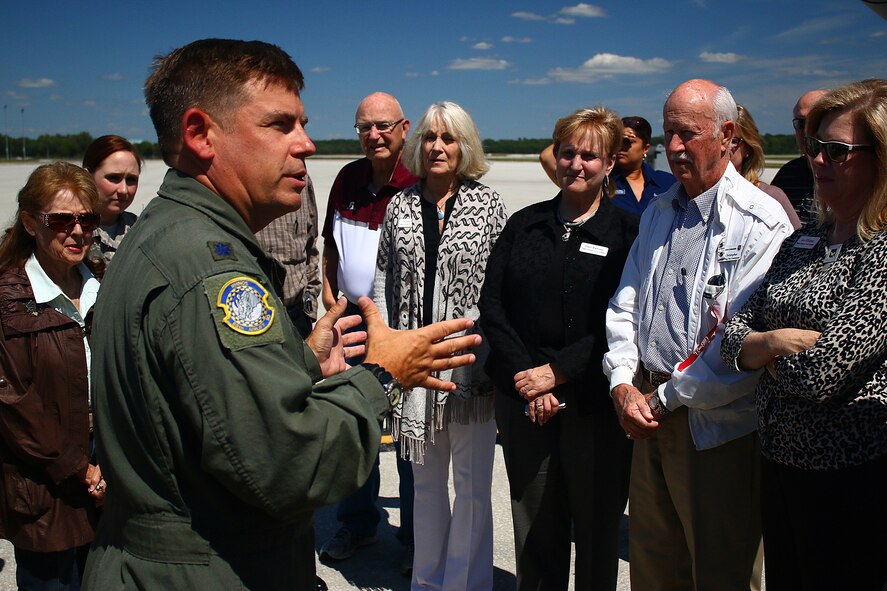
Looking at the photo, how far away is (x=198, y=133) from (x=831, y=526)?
223 cm

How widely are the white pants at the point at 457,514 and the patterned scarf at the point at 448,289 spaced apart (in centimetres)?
10

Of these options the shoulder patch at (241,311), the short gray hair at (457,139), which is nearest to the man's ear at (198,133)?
the shoulder patch at (241,311)

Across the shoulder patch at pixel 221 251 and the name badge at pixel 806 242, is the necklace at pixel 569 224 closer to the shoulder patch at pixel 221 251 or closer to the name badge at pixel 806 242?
the name badge at pixel 806 242

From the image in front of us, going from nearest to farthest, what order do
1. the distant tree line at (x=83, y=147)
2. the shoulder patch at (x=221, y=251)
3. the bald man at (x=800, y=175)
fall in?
1. the shoulder patch at (x=221, y=251)
2. the bald man at (x=800, y=175)
3. the distant tree line at (x=83, y=147)

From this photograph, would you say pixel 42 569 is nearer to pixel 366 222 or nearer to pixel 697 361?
pixel 366 222

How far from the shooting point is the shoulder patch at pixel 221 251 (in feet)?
5.18

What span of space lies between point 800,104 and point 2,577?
5.51 m

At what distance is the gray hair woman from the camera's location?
3816 mm

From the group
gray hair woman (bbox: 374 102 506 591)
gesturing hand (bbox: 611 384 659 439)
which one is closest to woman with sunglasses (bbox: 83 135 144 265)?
gray hair woman (bbox: 374 102 506 591)

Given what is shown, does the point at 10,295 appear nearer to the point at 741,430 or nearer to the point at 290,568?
the point at 290,568

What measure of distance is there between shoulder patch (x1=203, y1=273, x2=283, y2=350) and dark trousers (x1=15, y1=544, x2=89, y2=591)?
211cm

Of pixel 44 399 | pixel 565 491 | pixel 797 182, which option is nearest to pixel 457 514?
pixel 565 491

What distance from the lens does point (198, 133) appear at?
172cm

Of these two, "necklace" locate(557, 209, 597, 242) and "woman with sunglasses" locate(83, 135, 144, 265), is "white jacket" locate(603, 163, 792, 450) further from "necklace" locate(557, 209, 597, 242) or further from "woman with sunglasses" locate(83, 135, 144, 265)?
"woman with sunglasses" locate(83, 135, 144, 265)
